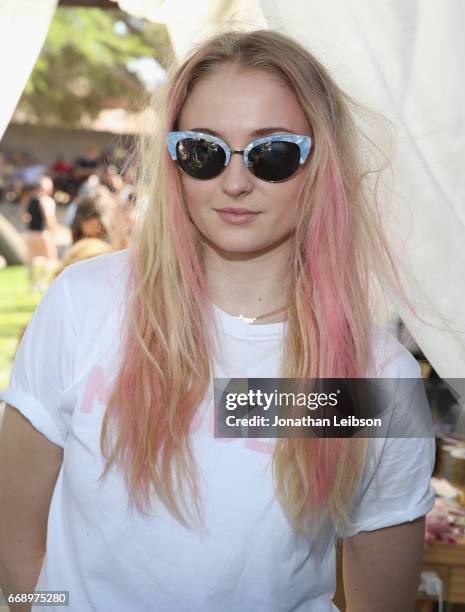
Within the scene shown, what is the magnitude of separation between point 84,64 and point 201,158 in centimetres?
1692

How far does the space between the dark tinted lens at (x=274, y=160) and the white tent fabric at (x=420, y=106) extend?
33 cm

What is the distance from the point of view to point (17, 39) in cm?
173

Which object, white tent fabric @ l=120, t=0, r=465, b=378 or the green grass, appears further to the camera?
the green grass

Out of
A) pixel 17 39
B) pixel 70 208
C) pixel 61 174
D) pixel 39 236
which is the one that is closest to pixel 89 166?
pixel 70 208

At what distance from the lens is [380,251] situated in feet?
5.25

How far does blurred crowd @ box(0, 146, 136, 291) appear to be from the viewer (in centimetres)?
278

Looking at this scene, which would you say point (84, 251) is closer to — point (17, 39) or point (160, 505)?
point (17, 39)

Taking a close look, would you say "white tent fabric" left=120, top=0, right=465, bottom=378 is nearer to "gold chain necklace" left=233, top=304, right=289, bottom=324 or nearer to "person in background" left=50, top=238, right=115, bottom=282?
"gold chain necklace" left=233, top=304, right=289, bottom=324

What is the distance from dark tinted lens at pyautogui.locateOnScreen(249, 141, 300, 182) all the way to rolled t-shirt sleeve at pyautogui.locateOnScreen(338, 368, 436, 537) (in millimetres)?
479

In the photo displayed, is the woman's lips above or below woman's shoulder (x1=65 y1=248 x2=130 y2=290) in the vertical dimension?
above

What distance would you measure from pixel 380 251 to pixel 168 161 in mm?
476

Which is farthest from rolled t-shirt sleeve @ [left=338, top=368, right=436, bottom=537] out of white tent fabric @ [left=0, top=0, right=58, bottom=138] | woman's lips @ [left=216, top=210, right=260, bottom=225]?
white tent fabric @ [left=0, top=0, right=58, bottom=138]

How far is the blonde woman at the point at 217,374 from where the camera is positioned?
138 centimetres

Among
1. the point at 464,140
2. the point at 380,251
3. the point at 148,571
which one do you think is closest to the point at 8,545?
the point at 148,571
